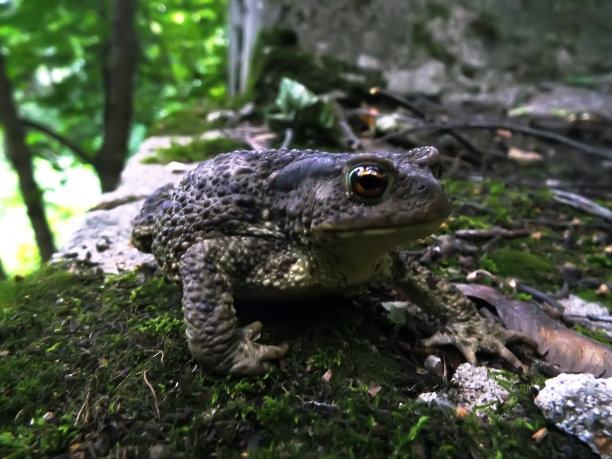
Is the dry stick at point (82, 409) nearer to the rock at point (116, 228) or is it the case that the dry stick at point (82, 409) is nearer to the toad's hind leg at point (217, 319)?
the toad's hind leg at point (217, 319)

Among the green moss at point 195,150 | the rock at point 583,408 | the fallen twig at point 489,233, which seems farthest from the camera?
the green moss at point 195,150

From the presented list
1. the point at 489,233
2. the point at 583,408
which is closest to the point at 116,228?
the point at 489,233

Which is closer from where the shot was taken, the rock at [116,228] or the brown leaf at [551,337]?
the brown leaf at [551,337]

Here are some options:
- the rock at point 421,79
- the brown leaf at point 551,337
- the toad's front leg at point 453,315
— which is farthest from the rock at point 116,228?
the rock at point 421,79

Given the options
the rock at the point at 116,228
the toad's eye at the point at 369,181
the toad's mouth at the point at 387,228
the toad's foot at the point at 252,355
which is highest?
the toad's eye at the point at 369,181

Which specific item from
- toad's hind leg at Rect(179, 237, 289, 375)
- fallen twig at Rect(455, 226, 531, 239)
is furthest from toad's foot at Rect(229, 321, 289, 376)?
fallen twig at Rect(455, 226, 531, 239)

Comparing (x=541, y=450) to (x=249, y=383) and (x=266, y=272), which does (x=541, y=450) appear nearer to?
(x=249, y=383)
